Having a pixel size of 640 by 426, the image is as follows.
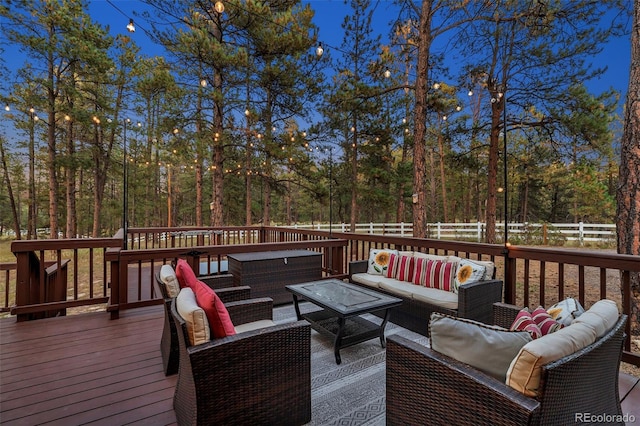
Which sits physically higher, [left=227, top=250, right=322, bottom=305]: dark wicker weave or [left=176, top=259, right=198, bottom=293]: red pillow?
[left=176, top=259, right=198, bottom=293]: red pillow

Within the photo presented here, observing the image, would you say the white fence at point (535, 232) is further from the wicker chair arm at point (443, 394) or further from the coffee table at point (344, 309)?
the wicker chair arm at point (443, 394)

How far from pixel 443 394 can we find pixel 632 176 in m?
3.61

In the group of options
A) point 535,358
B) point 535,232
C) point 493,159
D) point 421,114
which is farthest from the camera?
point 535,232

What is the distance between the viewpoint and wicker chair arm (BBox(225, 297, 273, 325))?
7.43 ft

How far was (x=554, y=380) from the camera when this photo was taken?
3.47 ft

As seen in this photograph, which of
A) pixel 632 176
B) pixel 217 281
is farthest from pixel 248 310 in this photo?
pixel 632 176

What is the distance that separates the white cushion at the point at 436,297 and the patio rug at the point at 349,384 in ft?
1.37

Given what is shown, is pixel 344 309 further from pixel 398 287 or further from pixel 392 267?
pixel 392 267

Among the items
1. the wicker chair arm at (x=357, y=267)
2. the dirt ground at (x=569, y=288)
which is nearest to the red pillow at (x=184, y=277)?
the wicker chair arm at (x=357, y=267)

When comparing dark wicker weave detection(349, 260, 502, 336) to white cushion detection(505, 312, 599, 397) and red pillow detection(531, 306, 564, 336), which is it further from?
white cushion detection(505, 312, 599, 397)

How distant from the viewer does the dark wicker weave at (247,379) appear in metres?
1.50

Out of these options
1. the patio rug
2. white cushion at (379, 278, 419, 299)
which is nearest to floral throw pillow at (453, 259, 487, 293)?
white cushion at (379, 278, 419, 299)

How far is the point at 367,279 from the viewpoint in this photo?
12.3 ft

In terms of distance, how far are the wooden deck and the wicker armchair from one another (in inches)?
37.3
